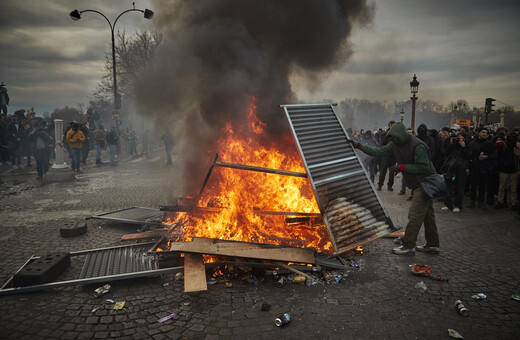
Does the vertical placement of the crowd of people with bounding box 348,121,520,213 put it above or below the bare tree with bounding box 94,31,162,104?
below

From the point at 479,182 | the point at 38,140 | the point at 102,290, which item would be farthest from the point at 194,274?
the point at 38,140

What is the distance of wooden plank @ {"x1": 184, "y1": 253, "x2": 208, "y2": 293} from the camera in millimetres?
3963

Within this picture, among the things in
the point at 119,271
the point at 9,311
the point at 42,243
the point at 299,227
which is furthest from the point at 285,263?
the point at 42,243

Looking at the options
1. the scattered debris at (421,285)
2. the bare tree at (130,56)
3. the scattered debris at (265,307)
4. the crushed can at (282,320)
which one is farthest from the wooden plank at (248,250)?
the bare tree at (130,56)

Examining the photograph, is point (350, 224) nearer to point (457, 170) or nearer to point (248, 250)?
point (248, 250)

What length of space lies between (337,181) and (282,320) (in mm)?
2513

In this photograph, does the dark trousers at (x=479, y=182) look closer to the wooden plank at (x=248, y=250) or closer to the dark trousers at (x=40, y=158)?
the wooden plank at (x=248, y=250)

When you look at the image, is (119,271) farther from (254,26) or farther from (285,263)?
(254,26)

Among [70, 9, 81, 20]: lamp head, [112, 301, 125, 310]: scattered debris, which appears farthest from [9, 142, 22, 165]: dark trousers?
[112, 301, 125, 310]: scattered debris

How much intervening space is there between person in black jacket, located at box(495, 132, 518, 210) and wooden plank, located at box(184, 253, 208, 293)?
8544 mm

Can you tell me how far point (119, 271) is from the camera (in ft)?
14.6

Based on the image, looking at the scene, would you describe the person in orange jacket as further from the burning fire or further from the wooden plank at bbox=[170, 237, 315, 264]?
the wooden plank at bbox=[170, 237, 315, 264]

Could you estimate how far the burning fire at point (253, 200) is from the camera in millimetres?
5305

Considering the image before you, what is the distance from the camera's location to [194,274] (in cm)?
421
